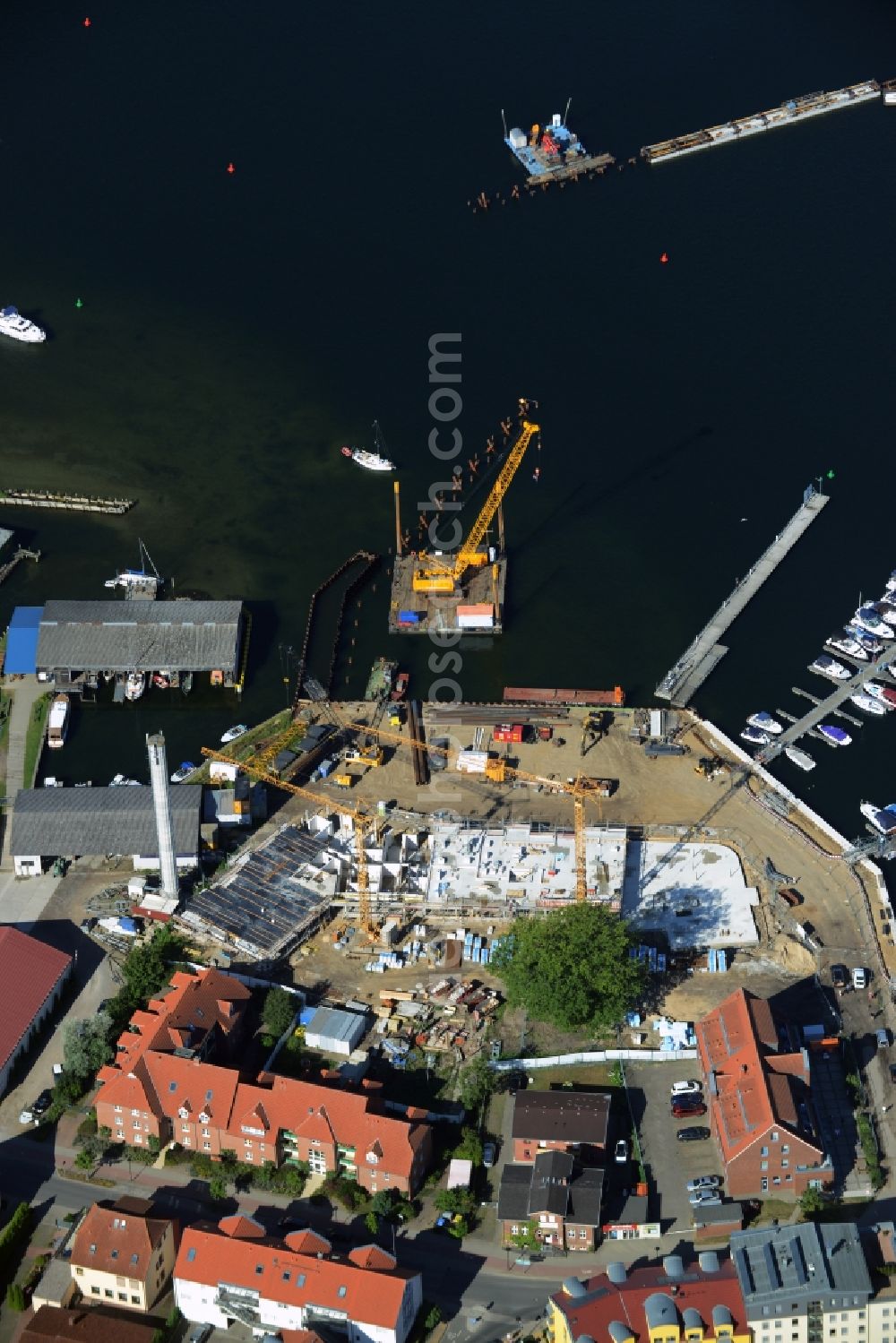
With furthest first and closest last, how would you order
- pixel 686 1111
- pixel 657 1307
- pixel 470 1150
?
1. pixel 686 1111
2. pixel 470 1150
3. pixel 657 1307

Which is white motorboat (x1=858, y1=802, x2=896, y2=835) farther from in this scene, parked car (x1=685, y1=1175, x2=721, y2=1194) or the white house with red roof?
the white house with red roof

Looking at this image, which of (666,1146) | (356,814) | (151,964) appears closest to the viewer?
(666,1146)

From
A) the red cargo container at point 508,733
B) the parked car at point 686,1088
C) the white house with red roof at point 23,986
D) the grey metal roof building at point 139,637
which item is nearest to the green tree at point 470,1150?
the parked car at point 686,1088

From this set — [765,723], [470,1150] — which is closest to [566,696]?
[765,723]

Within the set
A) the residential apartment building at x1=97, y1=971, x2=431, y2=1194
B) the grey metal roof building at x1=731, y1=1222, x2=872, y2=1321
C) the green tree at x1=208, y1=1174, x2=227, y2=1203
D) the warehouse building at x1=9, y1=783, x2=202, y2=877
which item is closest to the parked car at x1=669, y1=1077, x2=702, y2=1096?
the grey metal roof building at x1=731, y1=1222, x2=872, y2=1321

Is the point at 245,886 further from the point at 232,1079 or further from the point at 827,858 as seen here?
the point at 827,858

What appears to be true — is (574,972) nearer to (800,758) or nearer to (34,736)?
(800,758)
